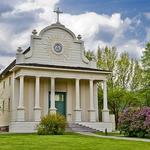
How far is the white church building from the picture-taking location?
3241 centimetres

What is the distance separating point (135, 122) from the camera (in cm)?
2459

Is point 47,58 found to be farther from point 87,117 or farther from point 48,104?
point 87,117

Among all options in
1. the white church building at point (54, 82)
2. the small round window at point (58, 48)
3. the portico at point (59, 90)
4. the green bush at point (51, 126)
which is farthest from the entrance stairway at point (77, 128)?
the small round window at point (58, 48)

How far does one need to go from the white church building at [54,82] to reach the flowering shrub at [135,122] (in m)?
7.78

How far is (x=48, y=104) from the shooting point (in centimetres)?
3438

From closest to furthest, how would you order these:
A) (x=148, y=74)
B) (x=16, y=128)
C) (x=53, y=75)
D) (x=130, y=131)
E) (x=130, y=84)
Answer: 1. (x=130, y=131)
2. (x=16, y=128)
3. (x=53, y=75)
4. (x=148, y=74)
5. (x=130, y=84)

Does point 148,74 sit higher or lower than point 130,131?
higher

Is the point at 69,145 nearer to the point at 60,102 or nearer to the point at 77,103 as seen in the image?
the point at 77,103

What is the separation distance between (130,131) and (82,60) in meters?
12.6

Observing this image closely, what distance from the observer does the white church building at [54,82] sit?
32.4 m

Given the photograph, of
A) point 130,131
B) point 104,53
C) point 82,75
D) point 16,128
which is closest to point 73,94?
point 82,75

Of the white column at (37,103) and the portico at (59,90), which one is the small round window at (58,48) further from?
the white column at (37,103)

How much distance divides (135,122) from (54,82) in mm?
11513

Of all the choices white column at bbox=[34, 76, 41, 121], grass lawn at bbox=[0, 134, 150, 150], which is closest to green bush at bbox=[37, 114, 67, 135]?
white column at bbox=[34, 76, 41, 121]
